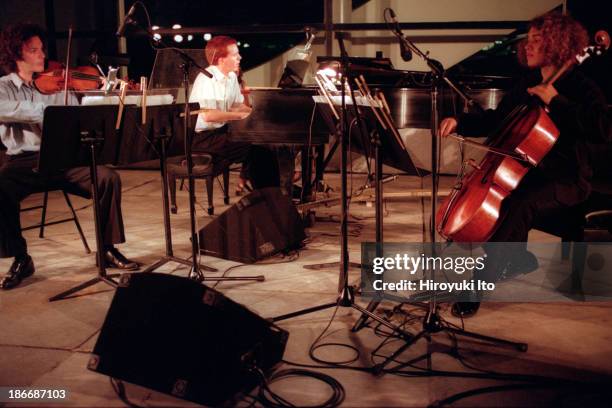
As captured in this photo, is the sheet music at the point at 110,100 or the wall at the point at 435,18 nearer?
the sheet music at the point at 110,100

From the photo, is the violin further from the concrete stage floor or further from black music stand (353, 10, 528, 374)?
black music stand (353, 10, 528, 374)

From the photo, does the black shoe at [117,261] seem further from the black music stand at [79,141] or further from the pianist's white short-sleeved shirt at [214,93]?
the pianist's white short-sleeved shirt at [214,93]

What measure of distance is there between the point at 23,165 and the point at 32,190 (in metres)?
0.16

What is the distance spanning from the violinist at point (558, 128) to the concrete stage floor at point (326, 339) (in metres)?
0.40

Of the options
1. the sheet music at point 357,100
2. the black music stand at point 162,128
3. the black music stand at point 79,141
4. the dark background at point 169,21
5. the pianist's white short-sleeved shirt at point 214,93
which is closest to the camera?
the sheet music at point 357,100

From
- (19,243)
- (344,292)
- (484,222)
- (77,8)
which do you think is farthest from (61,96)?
(77,8)

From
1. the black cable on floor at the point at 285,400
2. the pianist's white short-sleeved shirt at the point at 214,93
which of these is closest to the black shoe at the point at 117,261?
the pianist's white short-sleeved shirt at the point at 214,93

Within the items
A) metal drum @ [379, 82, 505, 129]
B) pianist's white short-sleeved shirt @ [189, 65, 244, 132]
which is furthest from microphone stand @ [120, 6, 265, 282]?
metal drum @ [379, 82, 505, 129]

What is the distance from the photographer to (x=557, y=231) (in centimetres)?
357

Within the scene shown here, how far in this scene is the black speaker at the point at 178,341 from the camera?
6.91 feet

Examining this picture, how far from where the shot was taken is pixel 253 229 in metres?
3.96

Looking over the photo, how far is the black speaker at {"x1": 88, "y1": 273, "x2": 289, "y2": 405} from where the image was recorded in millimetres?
2107

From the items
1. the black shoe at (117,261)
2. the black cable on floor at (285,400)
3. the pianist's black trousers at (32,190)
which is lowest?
the black cable on floor at (285,400)

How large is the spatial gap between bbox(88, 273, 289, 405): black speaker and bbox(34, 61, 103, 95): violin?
2.15m
